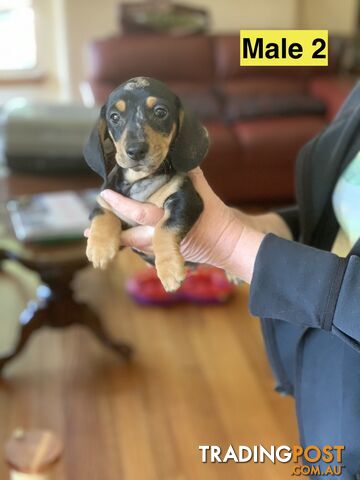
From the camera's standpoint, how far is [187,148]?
658mm

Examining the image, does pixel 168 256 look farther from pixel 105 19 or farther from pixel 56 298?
pixel 105 19

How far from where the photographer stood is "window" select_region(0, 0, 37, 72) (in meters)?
3.71

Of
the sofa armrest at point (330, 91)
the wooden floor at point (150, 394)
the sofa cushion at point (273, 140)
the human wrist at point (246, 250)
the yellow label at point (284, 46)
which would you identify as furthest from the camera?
the sofa armrest at point (330, 91)

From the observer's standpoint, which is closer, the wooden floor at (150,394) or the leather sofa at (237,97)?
the wooden floor at (150,394)

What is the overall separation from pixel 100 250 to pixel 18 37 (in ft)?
11.6

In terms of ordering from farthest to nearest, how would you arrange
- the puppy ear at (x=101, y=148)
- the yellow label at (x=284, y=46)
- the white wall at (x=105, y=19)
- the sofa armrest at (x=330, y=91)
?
the white wall at (x=105, y=19)
the sofa armrest at (x=330, y=91)
the puppy ear at (x=101, y=148)
the yellow label at (x=284, y=46)

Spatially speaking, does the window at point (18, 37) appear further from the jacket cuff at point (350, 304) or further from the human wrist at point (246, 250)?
the jacket cuff at point (350, 304)

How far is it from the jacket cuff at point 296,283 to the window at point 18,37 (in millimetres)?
3175

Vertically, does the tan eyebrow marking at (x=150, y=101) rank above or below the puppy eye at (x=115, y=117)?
above

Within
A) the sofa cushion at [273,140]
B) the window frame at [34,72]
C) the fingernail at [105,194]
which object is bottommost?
the sofa cushion at [273,140]

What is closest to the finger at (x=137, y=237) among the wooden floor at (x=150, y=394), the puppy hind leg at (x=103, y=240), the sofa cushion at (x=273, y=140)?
the puppy hind leg at (x=103, y=240)

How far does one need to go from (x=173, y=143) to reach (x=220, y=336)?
1.53 metres

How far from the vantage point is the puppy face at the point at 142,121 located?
2.02ft

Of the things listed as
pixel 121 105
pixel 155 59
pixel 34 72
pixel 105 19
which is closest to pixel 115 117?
pixel 121 105
